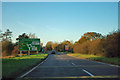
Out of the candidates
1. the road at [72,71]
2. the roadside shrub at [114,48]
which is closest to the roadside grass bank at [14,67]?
the road at [72,71]

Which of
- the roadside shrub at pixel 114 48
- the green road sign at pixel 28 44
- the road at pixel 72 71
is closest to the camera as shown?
the road at pixel 72 71

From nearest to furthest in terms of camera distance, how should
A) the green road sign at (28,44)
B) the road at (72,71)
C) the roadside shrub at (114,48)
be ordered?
1. the road at (72,71)
2. the roadside shrub at (114,48)
3. the green road sign at (28,44)

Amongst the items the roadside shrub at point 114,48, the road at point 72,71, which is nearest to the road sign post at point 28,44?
the roadside shrub at point 114,48

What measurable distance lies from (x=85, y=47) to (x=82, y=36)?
21300 mm

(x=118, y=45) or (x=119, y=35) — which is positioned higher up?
(x=119, y=35)

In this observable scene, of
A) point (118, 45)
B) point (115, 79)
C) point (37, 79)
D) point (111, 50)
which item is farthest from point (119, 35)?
point (37, 79)

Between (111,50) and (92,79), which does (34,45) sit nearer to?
(111,50)

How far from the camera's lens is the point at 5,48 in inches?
1246

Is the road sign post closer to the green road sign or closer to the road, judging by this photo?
the green road sign

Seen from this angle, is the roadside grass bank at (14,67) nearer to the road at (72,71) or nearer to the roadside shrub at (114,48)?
the road at (72,71)

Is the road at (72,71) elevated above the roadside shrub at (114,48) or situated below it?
below

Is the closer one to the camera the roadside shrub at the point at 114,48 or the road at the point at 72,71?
the road at the point at 72,71

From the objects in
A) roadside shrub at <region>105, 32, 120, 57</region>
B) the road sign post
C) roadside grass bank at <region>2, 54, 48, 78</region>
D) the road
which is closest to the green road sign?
the road sign post

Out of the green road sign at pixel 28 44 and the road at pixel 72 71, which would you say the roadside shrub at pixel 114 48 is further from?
the green road sign at pixel 28 44
